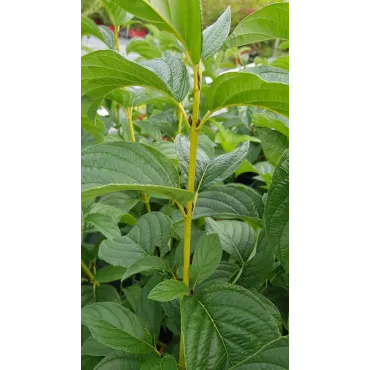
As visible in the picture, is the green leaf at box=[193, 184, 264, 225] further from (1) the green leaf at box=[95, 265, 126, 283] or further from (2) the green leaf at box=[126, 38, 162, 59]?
(2) the green leaf at box=[126, 38, 162, 59]

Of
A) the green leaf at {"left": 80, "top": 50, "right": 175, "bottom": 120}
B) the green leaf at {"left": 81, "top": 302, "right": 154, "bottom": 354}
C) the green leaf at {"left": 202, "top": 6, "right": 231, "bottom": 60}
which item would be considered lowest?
the green leaf at {"left": 81, "top": 302, "right": 154, "bottom": 354}

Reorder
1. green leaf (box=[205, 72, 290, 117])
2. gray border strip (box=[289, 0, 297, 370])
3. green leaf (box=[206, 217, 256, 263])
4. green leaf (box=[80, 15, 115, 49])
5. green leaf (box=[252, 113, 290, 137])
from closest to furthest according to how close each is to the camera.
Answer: gray border strip (box=[289, 0, 297, 370]) → green leaf (box=[205, 72, 290, 117]) → green leaf (box=[252, 113, 290, 137]) → green leaf (box=[206, 217, 256, 263]) → green leaf (box=[80, 15, 115, 49])

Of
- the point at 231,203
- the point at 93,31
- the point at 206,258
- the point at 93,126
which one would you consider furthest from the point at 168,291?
the point at 93,31

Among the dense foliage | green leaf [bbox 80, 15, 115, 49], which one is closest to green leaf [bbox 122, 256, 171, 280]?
the dense foliage

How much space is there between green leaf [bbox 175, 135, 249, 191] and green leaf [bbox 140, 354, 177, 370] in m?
0.16

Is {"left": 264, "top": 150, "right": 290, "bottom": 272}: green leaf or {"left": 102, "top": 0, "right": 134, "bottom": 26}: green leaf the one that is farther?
{"left": 102, "top": 0, "right": 134, "bottom": 26}: green leaf

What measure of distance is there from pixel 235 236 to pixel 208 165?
13cm

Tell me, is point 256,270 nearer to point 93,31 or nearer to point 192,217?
point 192,217

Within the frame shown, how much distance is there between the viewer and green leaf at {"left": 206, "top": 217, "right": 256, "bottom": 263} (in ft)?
1.82

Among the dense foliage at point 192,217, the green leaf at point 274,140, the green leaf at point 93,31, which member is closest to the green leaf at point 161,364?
the dense foliage at point 192,217

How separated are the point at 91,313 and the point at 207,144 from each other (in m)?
0.34

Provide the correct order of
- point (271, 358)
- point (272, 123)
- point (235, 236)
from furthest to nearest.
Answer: point (235, 236) → point (272, 123) → point (271, 358)

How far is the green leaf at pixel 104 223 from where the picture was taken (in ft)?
1.87

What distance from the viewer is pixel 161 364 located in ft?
1.46
